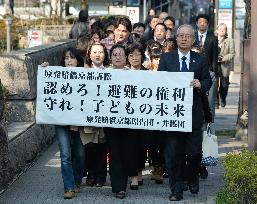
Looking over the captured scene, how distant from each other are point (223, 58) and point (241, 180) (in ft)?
33.2

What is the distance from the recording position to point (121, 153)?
30.8 ft

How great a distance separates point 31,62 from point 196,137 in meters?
3.54

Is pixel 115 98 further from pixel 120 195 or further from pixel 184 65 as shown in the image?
pixel 120 195

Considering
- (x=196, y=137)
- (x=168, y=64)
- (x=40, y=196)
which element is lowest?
(x=40, y=196)

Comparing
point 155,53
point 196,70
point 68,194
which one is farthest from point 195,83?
point 68,194

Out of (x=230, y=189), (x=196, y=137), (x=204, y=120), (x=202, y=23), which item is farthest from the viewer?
(x=202, y=23)

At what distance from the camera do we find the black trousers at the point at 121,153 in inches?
364

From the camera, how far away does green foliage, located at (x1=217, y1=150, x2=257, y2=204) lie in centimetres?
753

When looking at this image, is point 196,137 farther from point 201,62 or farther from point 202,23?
point 202,23

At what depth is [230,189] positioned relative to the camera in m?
7.70

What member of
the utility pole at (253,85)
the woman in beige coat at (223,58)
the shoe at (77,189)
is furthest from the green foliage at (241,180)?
the woman in beige coat at (223,58)

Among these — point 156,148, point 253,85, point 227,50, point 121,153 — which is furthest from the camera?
point 227,50

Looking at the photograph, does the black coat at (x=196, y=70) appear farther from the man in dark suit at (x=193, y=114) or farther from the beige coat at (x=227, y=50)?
the beige coat at (x=227, y=50)

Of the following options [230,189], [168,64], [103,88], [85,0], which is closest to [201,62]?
[168,64]
